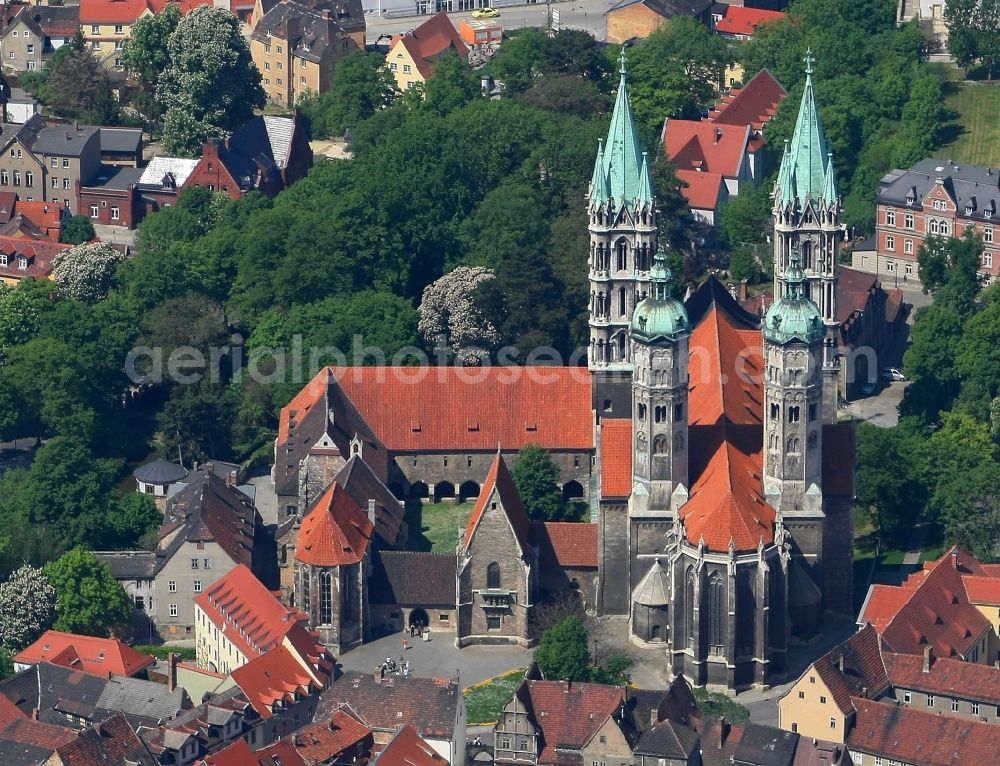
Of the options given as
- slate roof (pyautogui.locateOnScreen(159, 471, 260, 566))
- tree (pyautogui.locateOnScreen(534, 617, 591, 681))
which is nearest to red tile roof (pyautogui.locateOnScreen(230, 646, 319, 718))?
tree (pyautogui.locateOnScreen(534, 617, 591, 681))

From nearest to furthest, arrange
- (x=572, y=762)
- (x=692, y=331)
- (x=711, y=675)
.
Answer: (x=572, y=762)
(x=711, y=675)
(x=692, y=331)

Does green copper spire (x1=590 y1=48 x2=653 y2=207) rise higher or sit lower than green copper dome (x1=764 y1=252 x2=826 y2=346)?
higher

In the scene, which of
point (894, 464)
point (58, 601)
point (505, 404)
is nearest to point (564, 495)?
point (505, 404)

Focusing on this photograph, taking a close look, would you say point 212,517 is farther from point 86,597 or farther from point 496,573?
point 496,573

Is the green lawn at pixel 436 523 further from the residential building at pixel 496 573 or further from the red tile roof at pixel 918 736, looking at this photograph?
the red tile roof at pixel 918 736

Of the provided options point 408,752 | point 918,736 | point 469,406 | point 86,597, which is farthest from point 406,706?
point 469,406

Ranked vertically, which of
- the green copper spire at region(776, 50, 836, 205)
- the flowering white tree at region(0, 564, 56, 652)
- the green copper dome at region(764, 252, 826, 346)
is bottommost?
the flowering white tree at region(0, 564, 56, 652)

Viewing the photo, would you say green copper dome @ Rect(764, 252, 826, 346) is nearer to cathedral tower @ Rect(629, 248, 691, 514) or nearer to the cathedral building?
the cathedral building

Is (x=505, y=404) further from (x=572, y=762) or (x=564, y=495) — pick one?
(x=572, y=762)
